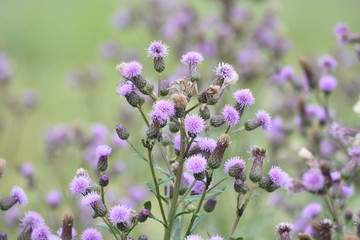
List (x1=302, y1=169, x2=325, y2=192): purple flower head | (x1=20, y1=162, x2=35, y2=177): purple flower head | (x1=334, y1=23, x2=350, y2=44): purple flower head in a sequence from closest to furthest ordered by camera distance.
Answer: (x1=302, y1=169, x2=325, y2=192): purple flower head
(x1=334, y1=23, x2=350, y2=44): purple flower head
(x1=20, y1=162, x2=35, y2=177): purple flower head

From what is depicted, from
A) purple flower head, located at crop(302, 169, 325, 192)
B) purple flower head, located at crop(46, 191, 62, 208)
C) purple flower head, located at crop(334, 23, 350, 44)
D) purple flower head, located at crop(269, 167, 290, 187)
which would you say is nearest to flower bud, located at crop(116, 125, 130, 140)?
purple flower head, located at crop(269, 167, 290, 187)

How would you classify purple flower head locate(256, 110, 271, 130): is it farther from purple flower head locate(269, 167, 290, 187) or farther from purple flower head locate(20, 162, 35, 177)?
purple flower head locate(20, 162, 35, 177)

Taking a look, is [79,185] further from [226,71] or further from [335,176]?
[335,176]

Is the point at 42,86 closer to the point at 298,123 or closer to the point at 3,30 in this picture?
the point at 3,30

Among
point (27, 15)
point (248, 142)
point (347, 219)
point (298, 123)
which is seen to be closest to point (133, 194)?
point (248, 142)

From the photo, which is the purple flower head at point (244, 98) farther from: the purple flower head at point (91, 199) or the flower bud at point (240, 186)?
the purple flower head at point (91, 199)

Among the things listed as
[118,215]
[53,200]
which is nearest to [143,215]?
[118,215]
